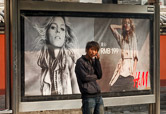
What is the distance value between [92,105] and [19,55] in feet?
4.49

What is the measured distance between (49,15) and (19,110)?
1418 mm

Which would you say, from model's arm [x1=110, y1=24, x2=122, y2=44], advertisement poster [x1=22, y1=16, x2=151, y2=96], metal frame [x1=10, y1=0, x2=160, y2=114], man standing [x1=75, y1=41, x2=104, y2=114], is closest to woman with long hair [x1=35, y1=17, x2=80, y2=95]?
advertisement poster [x1=22, y1=16, x2=151, y2=96]

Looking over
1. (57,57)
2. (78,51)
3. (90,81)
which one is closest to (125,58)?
(78,51)

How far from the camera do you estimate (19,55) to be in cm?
649

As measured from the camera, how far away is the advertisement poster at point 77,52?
6633 millimetres

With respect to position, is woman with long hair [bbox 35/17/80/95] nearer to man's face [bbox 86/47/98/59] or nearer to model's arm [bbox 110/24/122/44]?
model's arm [bbox 110/24/122/44]

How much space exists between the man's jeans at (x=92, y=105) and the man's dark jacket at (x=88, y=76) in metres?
0.06

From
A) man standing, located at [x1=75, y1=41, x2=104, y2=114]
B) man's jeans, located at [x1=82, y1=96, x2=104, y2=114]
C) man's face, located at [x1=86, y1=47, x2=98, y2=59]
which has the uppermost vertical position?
man's face, located at [x1=86, y1=47, x2=98, y2=59]

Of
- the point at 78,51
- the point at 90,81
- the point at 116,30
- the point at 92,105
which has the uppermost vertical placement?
the point at 116,30

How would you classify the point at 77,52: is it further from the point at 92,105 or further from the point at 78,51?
the point at 92,105

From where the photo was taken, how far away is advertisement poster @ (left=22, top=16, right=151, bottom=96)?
6633 mm

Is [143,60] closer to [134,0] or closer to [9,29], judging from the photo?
[134,0]

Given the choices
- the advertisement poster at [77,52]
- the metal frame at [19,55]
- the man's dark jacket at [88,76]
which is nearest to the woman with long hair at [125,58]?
the advertisement poster at [77,52]

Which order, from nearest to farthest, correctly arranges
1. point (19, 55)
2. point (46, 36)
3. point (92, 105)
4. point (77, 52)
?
point (92, 105) → point (19, 55) → point (46, 36) → point (77, 52)
